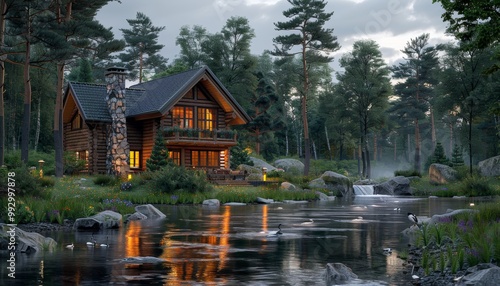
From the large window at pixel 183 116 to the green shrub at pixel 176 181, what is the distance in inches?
529

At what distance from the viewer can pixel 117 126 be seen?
50469 mm

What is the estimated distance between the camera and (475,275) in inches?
397

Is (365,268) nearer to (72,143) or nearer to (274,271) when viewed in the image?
(274,271)

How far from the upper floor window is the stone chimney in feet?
17.1

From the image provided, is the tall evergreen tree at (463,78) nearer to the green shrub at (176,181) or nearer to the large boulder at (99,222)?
the green shrub at (176,181)

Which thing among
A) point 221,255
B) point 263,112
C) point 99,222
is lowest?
point 221,255

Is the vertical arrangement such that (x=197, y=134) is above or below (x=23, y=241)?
above

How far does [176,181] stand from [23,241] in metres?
23.2

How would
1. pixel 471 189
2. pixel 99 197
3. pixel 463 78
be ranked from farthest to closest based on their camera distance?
pixel 463 78
pixel 471 189
pixel 99 197

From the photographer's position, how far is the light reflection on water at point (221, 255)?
11656 millimetres

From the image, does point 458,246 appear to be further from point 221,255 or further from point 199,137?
point 199,137

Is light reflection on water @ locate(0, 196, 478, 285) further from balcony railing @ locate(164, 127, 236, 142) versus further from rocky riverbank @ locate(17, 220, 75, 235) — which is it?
balcony railing @ locate(164, 127, 236, 142)

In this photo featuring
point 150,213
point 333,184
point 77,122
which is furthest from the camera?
point 77,122

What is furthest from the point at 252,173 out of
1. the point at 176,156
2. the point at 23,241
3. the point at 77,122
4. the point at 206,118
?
the point at 23,241
